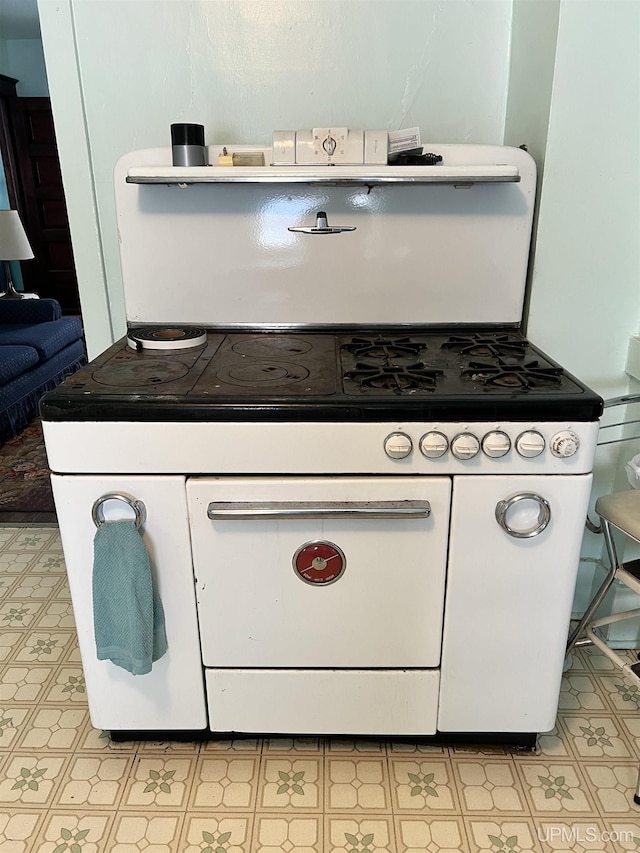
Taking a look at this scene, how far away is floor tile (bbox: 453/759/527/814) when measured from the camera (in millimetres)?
1291

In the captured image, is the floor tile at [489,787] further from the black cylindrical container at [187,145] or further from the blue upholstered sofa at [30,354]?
the blue upholstered sofa at [30,354]

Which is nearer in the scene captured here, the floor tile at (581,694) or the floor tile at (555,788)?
the floor tile at (555,788)

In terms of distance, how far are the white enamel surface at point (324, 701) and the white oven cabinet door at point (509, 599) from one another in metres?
0.06

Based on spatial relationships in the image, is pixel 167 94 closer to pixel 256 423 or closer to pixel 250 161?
pixel 250 161

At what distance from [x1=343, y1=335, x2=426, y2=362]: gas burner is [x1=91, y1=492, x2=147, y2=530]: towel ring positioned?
59 cm

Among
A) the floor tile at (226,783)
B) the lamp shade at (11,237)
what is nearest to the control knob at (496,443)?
the floor tile at (226,783)

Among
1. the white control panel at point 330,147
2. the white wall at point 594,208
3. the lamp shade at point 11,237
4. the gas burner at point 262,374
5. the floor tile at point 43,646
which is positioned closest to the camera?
the gas burner at point 262,374

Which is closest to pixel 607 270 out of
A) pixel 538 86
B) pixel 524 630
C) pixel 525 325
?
pixel 525 325

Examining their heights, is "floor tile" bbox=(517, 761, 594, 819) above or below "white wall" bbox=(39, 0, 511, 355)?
below

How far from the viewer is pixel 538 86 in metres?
1.47

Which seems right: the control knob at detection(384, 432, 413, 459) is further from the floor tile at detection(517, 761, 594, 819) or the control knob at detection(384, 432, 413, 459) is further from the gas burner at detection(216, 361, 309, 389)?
the floor tile at detection(517, 761, 594, 819)

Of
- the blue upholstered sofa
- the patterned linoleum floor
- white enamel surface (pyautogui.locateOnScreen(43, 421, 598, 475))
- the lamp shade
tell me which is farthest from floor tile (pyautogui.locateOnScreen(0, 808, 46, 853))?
the lamp shade

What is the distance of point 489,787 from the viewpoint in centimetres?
133

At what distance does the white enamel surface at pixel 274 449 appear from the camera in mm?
1162
